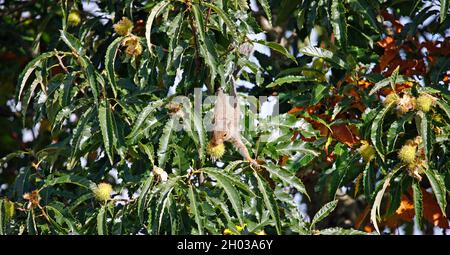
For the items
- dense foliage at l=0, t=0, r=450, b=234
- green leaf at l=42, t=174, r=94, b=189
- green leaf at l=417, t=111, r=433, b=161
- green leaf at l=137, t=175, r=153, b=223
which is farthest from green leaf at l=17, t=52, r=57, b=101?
green leaf at l=417, t=111, r=433, b=161

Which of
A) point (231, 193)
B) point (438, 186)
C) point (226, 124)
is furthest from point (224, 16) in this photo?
point (438, 186)

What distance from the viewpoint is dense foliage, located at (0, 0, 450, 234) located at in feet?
7.54

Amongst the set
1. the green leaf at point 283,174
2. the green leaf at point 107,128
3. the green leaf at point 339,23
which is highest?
the green leaf at point 339,23

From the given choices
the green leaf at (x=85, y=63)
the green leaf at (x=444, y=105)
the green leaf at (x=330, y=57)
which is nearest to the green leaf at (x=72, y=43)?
the green leaf at (x=85, y=63)

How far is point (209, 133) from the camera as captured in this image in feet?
7.92

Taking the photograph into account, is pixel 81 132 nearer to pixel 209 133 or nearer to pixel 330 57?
pixel 209 133

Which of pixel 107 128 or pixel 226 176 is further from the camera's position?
pixel 107 128

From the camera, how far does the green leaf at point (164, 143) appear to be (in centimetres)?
234

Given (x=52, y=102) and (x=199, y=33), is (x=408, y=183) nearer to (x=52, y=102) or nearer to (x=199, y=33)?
(x=199, y=33)

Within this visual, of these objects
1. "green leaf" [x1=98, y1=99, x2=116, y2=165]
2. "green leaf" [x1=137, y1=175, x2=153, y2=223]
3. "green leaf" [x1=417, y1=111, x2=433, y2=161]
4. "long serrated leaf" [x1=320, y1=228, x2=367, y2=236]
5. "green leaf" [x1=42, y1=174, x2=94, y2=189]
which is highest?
"green leaf" [x1=98, y1=99, x2=116, y2=165]

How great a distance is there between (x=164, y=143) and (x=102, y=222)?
241 mm

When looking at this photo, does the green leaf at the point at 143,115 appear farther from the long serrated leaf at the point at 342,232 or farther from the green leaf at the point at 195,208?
the long serrated leaf at the point at 342,232

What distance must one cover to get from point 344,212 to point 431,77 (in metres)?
1.16

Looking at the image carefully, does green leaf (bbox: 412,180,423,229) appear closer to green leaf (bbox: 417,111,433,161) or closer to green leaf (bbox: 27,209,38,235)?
green leaf (bbox: 417,111,433,161)
